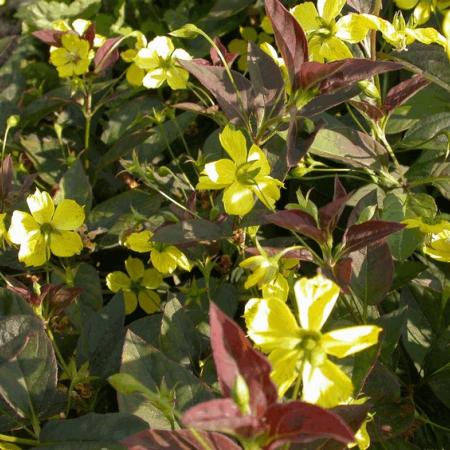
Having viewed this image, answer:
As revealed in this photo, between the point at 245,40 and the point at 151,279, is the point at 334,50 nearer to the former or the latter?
the point at 151,279

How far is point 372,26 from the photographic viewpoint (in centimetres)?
108

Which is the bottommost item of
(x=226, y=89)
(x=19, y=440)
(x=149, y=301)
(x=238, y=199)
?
(x=149, y=301)

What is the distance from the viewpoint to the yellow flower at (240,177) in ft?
3.46

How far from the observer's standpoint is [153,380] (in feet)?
3.16

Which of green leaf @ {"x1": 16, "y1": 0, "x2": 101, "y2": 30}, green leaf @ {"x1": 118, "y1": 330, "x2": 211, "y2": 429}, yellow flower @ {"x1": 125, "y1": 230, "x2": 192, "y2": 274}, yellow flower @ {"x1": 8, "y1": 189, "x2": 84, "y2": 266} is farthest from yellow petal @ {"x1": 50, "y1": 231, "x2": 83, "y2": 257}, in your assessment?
green leaf @ {"x1": 16, "y1": 0, "x2": 101, "y2": 30}

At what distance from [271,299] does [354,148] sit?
608 millimetres

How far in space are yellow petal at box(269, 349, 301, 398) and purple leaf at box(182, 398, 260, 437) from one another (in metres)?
0.09

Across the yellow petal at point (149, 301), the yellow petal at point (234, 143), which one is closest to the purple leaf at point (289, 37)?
the yellow petal at point (234, 143)

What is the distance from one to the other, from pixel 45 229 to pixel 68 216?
49 millimetres

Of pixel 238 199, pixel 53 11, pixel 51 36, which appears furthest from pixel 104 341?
pixel 53 11

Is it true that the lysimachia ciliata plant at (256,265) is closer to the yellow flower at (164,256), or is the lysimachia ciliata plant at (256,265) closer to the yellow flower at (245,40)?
the yellow flower at (164,256)

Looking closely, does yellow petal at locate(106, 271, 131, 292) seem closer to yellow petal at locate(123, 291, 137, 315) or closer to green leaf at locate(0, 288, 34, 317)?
yellow petal at locate(123, 291, 137, 315)

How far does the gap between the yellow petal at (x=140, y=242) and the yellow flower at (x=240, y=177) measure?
0.83ft

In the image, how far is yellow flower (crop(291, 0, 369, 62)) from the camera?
3.71 feet
